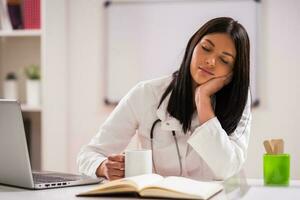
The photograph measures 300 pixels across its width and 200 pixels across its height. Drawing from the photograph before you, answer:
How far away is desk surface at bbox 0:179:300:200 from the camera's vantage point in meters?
1.44

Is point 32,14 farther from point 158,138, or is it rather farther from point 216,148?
point 216,148

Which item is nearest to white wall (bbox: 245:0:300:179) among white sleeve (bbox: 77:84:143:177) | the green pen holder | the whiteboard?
the whiteboard

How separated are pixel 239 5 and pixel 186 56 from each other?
1235mm

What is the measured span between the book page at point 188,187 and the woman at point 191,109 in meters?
0.46

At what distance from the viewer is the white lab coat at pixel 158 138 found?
2.01 m

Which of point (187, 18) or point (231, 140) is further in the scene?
point (187, 18)

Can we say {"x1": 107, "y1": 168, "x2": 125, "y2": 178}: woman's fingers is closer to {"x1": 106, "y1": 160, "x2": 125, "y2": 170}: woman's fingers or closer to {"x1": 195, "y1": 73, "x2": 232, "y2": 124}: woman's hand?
{"x1": 106, "y1": 160, "x2": 125, "y2": 170}: woman's fingers

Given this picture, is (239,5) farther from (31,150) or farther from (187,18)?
(31,150)

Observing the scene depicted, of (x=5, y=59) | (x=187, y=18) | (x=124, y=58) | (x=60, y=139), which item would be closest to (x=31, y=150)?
(x=60, y=139)

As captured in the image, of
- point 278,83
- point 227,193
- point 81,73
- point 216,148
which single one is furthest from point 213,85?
point 81,73

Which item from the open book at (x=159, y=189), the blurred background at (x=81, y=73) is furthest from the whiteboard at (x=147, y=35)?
the open book at (x=159, y=189)

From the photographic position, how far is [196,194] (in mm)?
1354

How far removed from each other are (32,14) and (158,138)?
160 centimetres

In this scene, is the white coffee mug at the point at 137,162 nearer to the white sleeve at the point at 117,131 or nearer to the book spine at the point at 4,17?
the white sleeve at the point at 117,131
